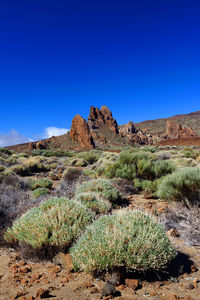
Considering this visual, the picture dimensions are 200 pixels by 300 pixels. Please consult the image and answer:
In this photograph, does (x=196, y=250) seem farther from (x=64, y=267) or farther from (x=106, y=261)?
(x=64, y=267)

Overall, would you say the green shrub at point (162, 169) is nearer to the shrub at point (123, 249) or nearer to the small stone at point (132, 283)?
the shrub at point (123, 249)

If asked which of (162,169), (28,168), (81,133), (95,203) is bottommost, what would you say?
(95,203)

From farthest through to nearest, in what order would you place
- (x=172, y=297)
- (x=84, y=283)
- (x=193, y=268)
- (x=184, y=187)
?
(x=184, y=187)
(x=193, y=268)
(x=84, y=283)
(x=172, y=297)

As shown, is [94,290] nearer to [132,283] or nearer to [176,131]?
[132,283]

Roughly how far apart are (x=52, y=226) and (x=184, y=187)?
382 cm

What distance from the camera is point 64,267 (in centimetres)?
315

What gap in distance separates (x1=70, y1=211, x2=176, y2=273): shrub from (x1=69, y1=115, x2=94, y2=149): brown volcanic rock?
5559 cm

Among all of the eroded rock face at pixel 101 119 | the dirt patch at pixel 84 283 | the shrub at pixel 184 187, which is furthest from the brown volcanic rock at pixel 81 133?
the dirt patch at pixel 84 283

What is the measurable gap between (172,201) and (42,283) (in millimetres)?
4284

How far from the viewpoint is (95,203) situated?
5.59 m

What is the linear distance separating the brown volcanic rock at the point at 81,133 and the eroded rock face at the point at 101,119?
13.3 m

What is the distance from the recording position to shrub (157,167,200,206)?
558 centimetres

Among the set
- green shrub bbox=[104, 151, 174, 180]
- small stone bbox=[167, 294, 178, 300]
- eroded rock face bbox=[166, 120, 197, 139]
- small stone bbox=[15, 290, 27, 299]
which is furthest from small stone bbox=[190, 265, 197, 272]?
eroded rock face bbox=[166, 120, 197, 139]

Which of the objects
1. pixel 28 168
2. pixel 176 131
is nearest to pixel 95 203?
pixel 28 168
